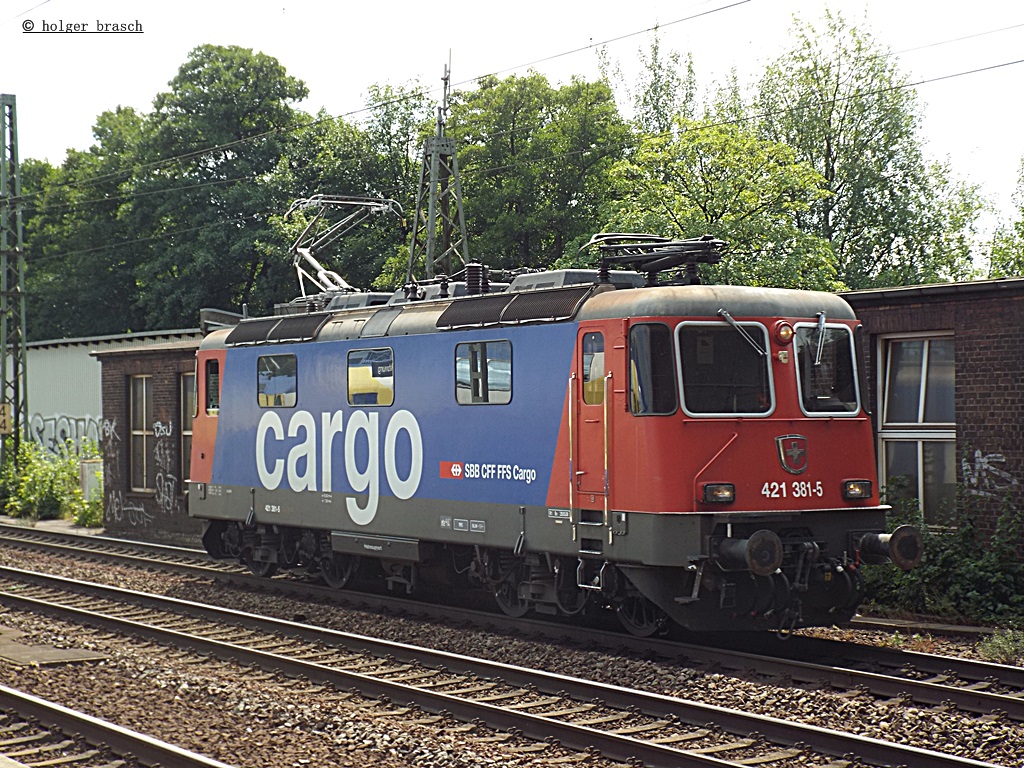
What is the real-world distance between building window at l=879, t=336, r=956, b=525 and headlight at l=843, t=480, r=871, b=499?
2331 mm

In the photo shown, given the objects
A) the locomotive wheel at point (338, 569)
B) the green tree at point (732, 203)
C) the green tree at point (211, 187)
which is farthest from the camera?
the green tree at point (211, 187)

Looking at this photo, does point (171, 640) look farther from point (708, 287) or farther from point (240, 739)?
point (708, 287)

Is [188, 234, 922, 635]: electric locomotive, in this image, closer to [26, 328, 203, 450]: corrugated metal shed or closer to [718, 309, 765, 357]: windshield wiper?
[718, 309, 765, 357]: windshield wiper

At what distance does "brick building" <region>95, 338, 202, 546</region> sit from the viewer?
22938 millimetres

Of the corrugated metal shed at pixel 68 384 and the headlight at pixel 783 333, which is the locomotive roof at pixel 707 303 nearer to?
the headlight at pixel 783 333

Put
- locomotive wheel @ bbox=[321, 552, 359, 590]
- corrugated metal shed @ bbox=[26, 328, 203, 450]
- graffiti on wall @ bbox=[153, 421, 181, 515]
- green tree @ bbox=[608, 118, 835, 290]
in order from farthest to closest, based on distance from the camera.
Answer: corrugated metal shed @ bbox=[26, 328, 203, 450] → green tree @ bbox=[608, 118, 835, 290] → graffiti on wall @ bbox=[153, 421, 181, 515] → locomotive wheel @ bbox=[321, 552, 359, 590]

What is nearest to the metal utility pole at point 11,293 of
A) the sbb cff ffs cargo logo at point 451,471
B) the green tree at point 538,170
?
the green tree at point 538,170

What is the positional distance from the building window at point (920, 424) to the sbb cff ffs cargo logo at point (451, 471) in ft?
15.5

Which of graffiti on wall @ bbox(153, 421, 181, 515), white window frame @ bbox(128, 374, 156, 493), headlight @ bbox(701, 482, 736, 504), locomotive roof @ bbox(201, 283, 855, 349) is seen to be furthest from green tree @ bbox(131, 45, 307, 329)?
headlight @ bbox(701, 482, 736, 504)

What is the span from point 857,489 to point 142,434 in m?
16.2

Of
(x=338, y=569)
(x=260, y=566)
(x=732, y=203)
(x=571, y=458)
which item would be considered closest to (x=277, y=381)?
(x=338, y=569)

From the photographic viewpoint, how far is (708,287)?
11.3m

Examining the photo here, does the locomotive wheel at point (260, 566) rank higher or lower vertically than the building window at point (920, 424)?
lower

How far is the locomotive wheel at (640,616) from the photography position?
11727 millimetres
